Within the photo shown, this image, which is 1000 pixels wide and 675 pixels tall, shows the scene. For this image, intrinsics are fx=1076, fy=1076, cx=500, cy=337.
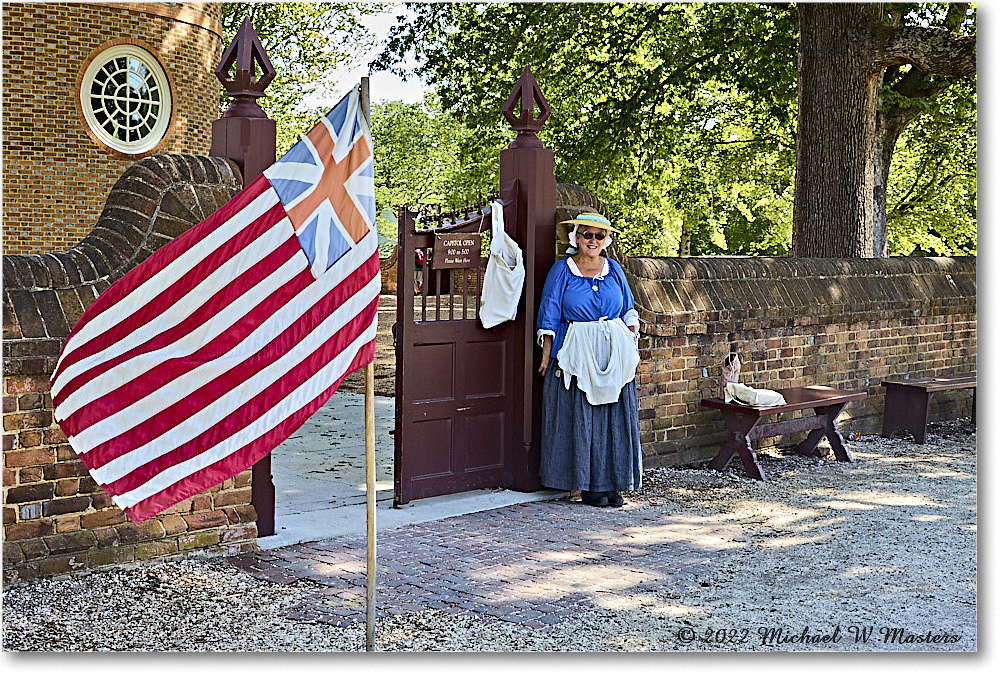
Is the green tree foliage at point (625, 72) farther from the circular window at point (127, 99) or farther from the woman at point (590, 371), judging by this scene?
the woman at point (590, 371)

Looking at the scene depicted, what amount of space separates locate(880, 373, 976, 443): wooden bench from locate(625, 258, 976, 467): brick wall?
0.59ft

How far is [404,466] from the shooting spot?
6.93 m

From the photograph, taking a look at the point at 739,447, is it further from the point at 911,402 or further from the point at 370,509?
the point at 370,509

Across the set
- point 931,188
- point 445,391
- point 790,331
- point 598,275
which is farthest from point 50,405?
point 931,188

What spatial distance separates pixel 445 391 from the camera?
714cm

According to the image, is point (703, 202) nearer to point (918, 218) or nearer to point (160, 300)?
point (918, 218)

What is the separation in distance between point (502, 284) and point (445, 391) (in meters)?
0.81

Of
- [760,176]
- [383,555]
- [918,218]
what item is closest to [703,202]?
[760,176]

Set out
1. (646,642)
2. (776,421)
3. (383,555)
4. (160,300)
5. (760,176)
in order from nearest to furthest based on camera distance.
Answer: (160,300) → (646,642) → (383,555) → (776,421) → (760,176)

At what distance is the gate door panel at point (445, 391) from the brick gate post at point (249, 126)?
1.04m

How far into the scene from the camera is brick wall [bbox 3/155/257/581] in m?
4.97

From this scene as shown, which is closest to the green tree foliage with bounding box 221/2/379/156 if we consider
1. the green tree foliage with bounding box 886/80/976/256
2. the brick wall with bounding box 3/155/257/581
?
the green tree foliage with bounding box 886/80/976/256

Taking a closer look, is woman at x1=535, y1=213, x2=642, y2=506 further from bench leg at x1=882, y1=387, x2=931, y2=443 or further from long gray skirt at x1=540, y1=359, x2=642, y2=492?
bench leg at x1=882, y1=387, x2=931, y2=443

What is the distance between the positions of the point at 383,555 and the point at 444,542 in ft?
1.41
